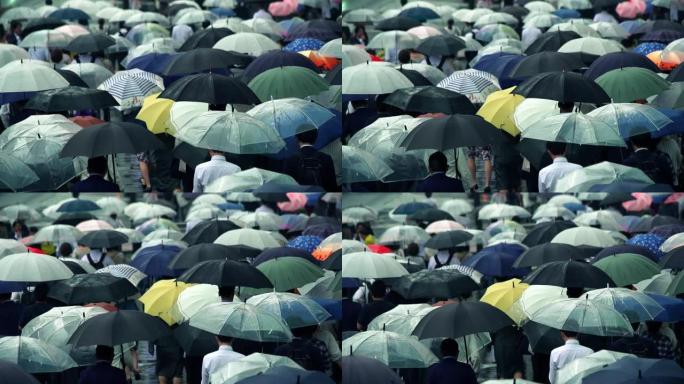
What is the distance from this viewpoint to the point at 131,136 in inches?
669

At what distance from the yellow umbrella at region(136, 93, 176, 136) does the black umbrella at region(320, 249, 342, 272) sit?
7.55 ft

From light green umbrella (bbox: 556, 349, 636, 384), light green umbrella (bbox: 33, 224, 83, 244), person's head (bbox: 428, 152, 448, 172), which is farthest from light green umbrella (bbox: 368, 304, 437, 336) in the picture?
light green umbrella (bbox: 33, 224, 83, 244)

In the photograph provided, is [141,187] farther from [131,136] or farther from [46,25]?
[46,25]

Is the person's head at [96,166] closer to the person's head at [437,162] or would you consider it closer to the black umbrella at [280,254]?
the black umbrella at [280,254]

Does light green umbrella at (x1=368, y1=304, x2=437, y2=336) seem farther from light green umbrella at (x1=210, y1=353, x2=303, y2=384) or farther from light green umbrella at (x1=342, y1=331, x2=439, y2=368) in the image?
light green umbrella at (x1=210, y1=353, x2=303, y2=384)

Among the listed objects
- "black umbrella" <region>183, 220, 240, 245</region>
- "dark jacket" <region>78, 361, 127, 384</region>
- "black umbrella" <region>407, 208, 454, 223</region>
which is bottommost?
"black umbrella" <region>407, 208, 454, 223</region>

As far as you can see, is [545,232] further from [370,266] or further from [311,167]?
[311,167]

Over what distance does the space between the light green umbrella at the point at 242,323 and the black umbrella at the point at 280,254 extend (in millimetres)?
2070

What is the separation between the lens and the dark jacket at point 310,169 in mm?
16656

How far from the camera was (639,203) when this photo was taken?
25766 mm

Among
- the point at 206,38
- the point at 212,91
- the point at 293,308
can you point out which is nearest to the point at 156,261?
the point at 212,91

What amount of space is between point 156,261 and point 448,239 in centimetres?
485

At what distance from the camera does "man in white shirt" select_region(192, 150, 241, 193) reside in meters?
17.1

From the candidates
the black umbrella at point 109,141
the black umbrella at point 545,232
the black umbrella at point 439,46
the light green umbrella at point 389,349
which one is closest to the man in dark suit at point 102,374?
the light green umbrella at point 389,349
